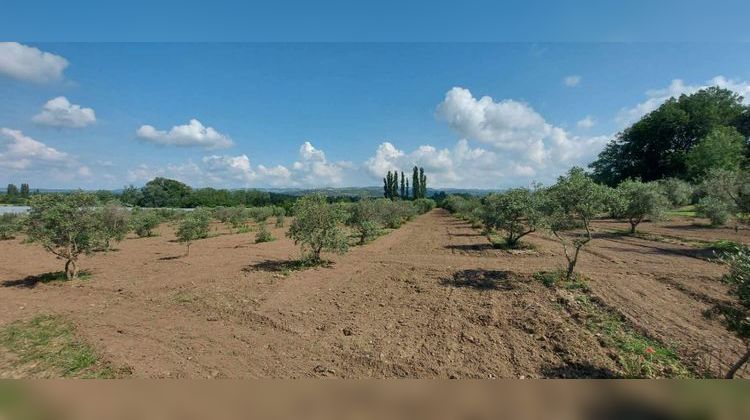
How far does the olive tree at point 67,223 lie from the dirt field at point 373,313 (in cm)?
159

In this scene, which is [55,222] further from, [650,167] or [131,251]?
[650,167]

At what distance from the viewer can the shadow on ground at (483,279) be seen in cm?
1175

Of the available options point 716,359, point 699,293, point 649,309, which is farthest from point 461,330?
point 699,293

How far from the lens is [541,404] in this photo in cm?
138

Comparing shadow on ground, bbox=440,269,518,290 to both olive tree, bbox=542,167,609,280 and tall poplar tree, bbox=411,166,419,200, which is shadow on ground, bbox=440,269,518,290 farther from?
tall poplar tree, bbox=411,166,419,200

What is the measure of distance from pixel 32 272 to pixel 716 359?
25028mm

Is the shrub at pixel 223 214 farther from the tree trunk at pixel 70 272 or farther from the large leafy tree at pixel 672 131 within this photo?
the large leafy tree at pixel 672 131

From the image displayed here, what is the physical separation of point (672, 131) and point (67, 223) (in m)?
84.2

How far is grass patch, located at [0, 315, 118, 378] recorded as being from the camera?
606 centimetres

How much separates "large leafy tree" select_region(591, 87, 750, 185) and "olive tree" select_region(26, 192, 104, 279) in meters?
75.4

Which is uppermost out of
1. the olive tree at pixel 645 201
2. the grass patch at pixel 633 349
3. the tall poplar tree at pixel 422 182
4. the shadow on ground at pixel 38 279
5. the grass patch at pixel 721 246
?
the tall poplar tree at pixel 422 182

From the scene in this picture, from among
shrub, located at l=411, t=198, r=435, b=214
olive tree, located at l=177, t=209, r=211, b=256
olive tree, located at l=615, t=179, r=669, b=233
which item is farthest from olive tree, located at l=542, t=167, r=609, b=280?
shrub, located at l=411, t=198, r=435, b=214

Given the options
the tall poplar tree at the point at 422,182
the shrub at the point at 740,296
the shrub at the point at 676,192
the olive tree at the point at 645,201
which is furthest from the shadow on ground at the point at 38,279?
the tall poplar tree at the point at 422,182

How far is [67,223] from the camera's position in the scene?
41.6ft
